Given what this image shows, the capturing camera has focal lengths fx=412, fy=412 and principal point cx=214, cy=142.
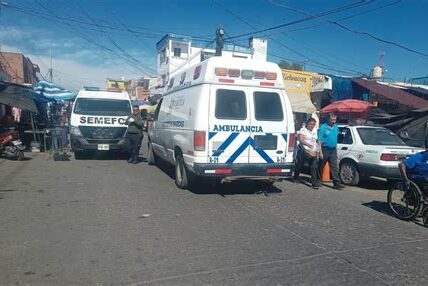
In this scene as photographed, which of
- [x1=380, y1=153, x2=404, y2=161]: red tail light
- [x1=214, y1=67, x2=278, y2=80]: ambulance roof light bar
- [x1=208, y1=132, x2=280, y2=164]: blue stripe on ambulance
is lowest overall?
[x1=380, y1=153, x2=404, y2=161]: red tail light

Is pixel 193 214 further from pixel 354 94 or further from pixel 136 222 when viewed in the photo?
pixel 354 94

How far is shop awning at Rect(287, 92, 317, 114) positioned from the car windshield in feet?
31.2

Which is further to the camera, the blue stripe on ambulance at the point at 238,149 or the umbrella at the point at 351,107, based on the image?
the umbrella at the point at 351,107

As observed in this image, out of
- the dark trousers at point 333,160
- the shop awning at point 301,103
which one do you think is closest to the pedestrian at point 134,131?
the dark trousers at point 333,160

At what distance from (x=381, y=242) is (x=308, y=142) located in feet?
15.9

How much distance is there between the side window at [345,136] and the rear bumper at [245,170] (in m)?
3.17

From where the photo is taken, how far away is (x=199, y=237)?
5.69 metres

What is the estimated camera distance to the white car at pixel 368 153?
32.5 ft

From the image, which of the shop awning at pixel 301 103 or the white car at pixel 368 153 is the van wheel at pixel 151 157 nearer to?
the white car at pixel 368 153

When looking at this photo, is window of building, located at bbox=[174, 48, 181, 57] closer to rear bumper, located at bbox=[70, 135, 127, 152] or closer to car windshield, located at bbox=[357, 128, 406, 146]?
rear bumper, located at bbox=[70, 135, 127, 152]

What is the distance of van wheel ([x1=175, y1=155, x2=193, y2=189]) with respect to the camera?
8.89m

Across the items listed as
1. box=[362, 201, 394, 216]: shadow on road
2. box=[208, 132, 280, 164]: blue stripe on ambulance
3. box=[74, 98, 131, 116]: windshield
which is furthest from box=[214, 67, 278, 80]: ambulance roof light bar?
box=[74, 98, 131, 116]: windshield

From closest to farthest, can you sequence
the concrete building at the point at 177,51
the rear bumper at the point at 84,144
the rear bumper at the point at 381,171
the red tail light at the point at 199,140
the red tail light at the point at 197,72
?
the red tail light at the point at 199,140 < the red tail light at the point at 197,72 < the rear bumper at the point at 381,171 < the rear bumper at the point at 84,144 < the concrete building at the point at 177,51

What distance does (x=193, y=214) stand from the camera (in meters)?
6.98
